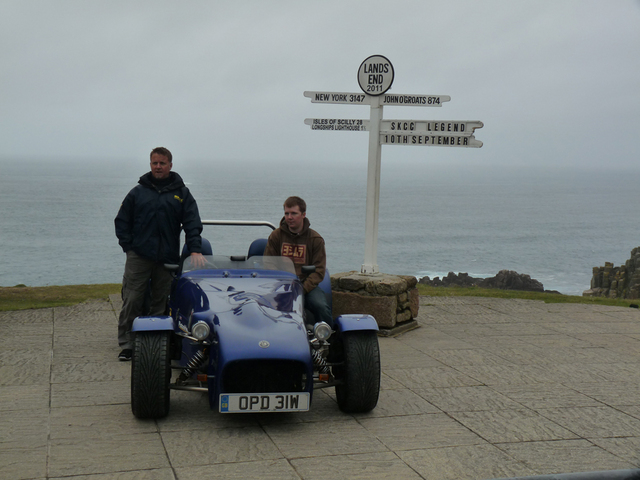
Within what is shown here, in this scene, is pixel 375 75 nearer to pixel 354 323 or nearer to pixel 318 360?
pixel 354 323

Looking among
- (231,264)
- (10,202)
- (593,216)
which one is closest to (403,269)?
(231,264)

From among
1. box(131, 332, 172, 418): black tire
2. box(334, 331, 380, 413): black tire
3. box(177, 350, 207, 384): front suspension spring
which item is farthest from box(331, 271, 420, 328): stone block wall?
box(131, 332, 172, 418): black tire

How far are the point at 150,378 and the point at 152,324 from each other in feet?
1.31

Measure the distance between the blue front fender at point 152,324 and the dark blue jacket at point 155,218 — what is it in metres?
1.76

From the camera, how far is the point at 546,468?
4238mm

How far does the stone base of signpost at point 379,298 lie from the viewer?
8.52 m

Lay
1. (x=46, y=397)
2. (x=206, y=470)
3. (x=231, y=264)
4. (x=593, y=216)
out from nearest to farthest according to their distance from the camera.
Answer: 1. (x=206, y=470)
2. (x=46, y=397)
3. (x=231, y=264)
4. (x=593, y=216)

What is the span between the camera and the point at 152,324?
16.8ft

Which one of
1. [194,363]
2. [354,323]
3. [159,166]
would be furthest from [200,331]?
[159,166]

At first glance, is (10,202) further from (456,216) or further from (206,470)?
(206,470)

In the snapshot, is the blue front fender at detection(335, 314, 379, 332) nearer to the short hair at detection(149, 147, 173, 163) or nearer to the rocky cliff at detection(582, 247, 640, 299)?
the short hair at detection(149, 147, 173, 163)

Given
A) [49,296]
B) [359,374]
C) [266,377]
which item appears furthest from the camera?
[49,296]

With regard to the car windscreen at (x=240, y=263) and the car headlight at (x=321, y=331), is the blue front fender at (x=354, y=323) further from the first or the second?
the car windscreen at (x=240, y=263)

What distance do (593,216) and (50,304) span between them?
11956cm
